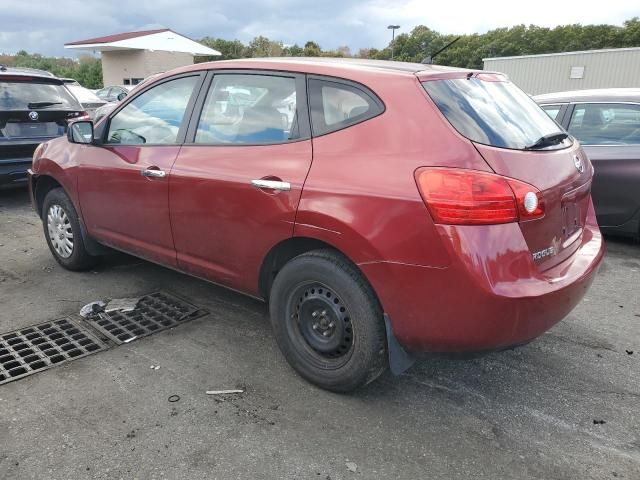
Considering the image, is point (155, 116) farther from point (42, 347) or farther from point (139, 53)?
point (139, 53)

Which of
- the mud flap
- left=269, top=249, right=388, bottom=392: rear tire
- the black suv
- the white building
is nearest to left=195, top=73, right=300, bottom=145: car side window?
left=269, top=249, right=388, bottom=392: rear tire

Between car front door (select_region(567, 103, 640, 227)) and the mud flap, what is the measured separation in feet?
12.3

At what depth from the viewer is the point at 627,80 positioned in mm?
25453

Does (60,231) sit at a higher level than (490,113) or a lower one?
lower

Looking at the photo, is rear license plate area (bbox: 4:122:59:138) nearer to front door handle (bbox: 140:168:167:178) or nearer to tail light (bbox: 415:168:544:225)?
front door handle (bbox: 140:168:167:178)

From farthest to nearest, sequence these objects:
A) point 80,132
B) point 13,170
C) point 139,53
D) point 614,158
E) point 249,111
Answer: point 139,53 → point 13,170 → point 614,158 → point 80,132 → point 249,111

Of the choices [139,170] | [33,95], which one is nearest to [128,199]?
[139,170]

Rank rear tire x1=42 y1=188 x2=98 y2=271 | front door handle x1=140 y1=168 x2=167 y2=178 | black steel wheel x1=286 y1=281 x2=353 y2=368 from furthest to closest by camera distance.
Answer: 1. rear tire x1=42 y1=188 x2=98 y2=271
2. front door handle x1=140 y1=168 x2=167 y2=178
3. black steel wheel x1=286 y1=281 x2=353 y2=368

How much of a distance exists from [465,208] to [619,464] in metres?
1.33

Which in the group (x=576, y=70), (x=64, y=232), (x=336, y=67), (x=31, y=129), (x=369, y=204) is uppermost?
(x=576, y=70)

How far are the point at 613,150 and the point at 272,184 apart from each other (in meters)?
4.08

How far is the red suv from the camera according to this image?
2.30m

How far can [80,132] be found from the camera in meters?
4.19

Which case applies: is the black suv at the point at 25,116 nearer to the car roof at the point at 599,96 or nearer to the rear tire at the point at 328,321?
the rear tire at the point at 328,321
